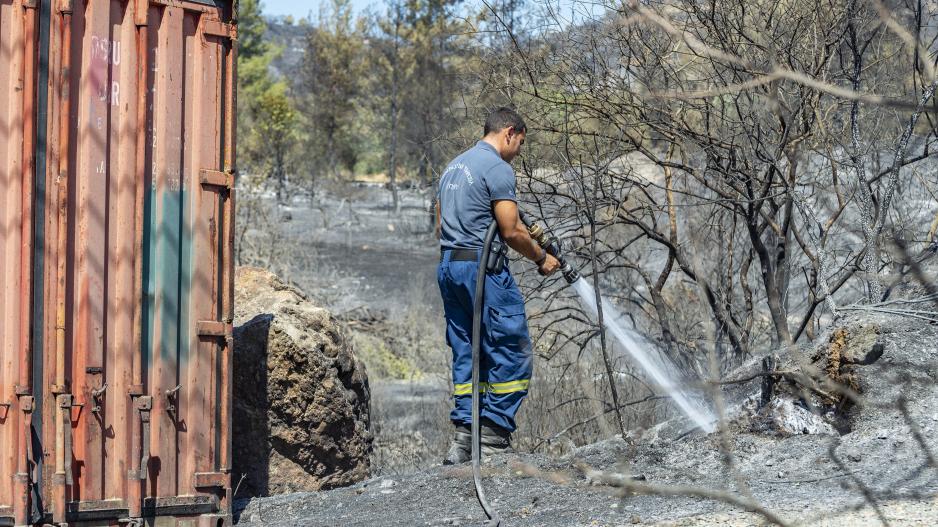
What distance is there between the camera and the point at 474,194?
589 cm

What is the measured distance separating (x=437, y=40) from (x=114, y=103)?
83.5 feet

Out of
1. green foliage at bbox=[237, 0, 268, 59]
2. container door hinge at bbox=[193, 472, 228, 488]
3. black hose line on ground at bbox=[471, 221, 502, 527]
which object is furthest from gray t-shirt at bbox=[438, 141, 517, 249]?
green foliage at bbox=[237, 0, 268, 59]

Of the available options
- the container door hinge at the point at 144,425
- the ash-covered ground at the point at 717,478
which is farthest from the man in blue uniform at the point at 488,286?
the container door hinge at the point at 144,425

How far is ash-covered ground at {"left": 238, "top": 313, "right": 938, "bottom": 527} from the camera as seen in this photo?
4520 mm

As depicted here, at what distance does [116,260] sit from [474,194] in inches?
75.2

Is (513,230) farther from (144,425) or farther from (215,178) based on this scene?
(144,425)

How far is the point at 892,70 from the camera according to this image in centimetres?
740

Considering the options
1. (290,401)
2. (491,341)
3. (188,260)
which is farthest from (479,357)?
(188,260)

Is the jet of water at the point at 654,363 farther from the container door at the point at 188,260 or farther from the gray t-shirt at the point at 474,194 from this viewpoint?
the container door at the point at 188,260

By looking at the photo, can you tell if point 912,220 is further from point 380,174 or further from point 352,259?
point 380,174

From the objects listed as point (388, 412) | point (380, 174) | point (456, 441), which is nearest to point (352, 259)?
point (388, 412)

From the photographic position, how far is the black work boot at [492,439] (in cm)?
595

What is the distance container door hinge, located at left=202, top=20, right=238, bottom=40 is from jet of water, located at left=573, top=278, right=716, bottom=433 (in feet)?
7.57

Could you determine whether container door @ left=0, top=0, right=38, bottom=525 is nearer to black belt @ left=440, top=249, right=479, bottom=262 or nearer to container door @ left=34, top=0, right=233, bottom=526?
container door @ left=34, top=0, right=233, bottom=526
